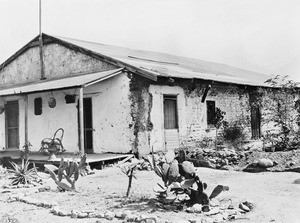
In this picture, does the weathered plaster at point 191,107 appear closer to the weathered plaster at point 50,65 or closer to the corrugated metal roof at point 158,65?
the corrugated metal roof at point 158,65

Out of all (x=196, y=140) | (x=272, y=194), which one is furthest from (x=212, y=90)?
(x=272, y=194)

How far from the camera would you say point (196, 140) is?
42.9 feet

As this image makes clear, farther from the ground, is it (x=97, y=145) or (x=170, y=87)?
(x=170, y=87)

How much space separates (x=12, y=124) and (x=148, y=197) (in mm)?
10182

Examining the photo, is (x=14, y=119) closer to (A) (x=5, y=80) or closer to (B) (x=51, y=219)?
(A) (x=5, y=80)

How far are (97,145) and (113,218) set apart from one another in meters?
7.10

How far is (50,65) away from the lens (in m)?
14.8

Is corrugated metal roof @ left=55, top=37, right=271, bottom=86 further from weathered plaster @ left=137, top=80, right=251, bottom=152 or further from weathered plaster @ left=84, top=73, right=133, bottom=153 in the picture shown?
weathered plaster @ left=84, top=73, right=133, bottom=153

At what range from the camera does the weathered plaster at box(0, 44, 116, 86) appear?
13250 mm

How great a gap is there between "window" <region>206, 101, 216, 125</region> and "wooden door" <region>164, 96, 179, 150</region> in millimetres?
1817

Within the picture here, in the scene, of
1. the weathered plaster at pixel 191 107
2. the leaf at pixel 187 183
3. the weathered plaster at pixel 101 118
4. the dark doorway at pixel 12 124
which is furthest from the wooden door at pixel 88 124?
the leaf at pixel 187 183

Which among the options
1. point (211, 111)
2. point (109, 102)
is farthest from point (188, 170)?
point (211, 111)

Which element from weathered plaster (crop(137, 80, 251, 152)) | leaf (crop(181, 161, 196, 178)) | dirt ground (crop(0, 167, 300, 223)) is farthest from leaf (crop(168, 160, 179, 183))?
weathered plaster (crop(137, 80, 251, 152))

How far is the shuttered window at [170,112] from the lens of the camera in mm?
12211
